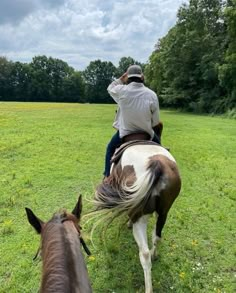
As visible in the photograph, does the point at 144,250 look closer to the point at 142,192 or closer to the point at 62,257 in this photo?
the point at 142,192

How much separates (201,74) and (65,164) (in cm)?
2878

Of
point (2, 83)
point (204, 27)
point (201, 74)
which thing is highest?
point (204, 27)

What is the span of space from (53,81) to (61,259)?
7062cm

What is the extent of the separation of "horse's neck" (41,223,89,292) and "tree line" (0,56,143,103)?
63908 mm

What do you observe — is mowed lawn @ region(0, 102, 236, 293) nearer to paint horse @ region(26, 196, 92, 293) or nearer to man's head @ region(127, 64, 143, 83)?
man's head @ region(127, 64, 143, 83)

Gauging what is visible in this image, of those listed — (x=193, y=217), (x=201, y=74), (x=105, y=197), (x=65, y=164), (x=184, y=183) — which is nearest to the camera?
(x=105, y=197)

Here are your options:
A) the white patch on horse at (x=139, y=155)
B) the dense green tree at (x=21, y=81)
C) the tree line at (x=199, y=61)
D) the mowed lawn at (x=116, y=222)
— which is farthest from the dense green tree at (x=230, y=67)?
the dense green tree at (x=21, y=81)

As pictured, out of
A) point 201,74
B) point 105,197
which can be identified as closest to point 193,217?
point 105,197

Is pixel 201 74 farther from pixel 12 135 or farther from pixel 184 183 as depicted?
pixel 184 183

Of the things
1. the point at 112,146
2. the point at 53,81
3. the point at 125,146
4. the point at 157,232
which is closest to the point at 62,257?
the point at 157,232

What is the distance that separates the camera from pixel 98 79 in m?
A: 71.9

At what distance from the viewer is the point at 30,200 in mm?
6352

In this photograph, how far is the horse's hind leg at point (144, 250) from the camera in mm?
3516

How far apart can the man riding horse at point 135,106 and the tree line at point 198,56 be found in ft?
93.4
